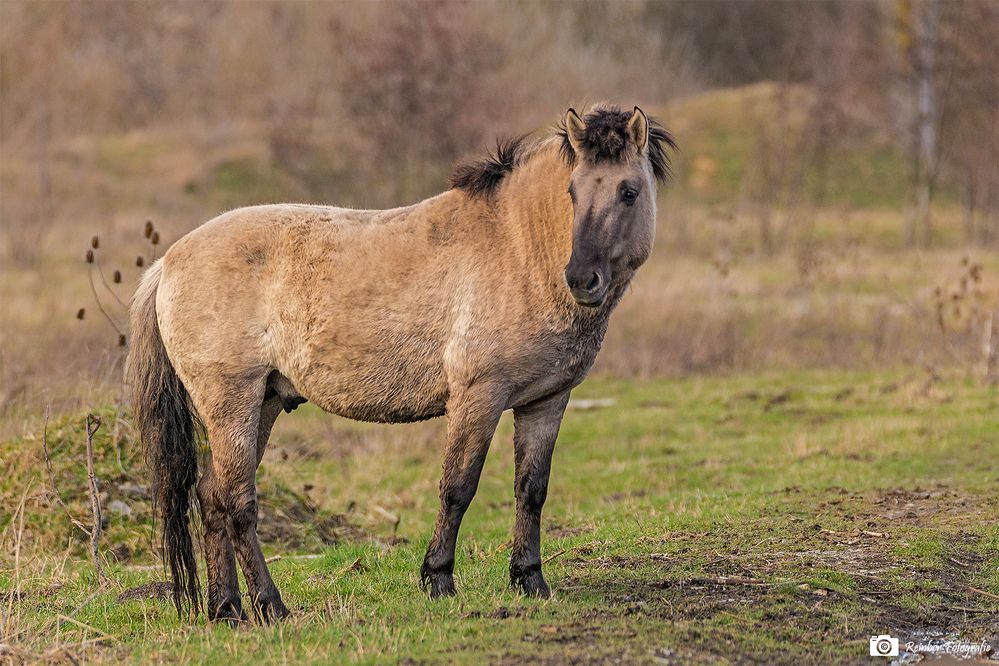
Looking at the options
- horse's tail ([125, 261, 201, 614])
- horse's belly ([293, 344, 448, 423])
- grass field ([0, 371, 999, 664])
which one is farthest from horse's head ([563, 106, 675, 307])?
horse's tail ([125, 261, 201, 614])

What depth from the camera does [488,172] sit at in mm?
7082

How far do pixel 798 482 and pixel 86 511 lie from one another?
6.73m

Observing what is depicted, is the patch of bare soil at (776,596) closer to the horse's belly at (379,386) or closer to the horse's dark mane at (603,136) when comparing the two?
the horse's belly at (379,386)

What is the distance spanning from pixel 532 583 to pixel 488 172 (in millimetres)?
2454

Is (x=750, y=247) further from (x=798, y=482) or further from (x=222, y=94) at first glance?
(x=222, y=94)

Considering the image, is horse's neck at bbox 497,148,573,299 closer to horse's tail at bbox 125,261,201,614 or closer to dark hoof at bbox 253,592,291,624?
horse's tail at bbox 125,261,201,614

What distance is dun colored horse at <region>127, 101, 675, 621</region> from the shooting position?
6.61 m

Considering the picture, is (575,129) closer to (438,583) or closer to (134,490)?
(438,583)

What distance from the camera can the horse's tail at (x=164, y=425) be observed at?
23.7 feet

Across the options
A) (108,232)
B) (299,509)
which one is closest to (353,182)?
(108,232)

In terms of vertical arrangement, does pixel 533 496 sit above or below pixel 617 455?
above

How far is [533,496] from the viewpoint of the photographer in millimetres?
7055

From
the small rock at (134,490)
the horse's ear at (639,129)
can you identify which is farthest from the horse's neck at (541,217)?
the small rock at (134,490)

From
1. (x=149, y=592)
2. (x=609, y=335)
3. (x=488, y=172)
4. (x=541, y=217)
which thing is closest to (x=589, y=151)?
(x=541, y=217)
